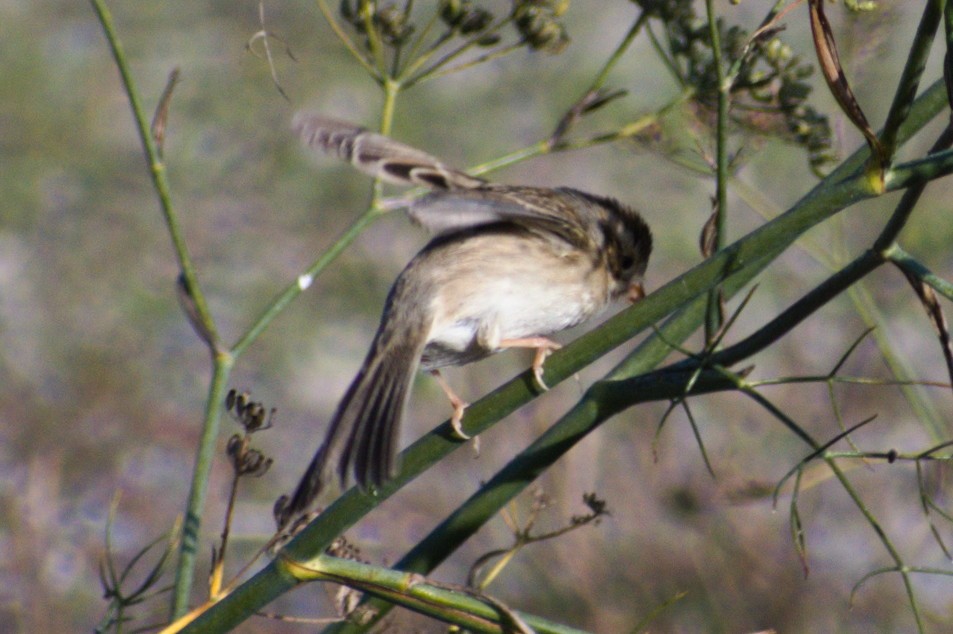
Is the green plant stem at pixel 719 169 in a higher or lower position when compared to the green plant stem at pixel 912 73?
higher

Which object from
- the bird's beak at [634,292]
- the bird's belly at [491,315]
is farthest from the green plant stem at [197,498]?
the bird's beak at [634,292]

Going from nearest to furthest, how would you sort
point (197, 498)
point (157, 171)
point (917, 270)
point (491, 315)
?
point (917, 270) < point (197, 498) < point (157, 171) < point (491, 315)

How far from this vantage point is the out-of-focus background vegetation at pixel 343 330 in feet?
15.6

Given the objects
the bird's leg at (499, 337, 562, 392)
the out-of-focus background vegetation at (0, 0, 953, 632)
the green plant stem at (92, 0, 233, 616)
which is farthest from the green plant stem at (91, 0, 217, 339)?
the out-of-focus background vegetation at (0, 0, 953, 632)

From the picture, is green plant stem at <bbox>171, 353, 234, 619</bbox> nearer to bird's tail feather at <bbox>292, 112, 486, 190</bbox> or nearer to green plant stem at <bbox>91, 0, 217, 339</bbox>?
green plant stem at <bbox>91, 0, 217, 339</bbox>

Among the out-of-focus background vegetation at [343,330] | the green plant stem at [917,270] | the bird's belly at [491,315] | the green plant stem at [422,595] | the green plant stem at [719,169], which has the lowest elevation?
the green plant stem at [422,595]

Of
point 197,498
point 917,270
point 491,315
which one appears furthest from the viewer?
point 491,315

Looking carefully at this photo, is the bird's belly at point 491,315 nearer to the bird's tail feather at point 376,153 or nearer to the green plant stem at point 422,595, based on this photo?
the bird's tail feather at point 376,153

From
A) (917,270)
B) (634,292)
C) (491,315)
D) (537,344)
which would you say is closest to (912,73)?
(917,270)

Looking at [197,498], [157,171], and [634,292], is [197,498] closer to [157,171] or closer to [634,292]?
[157,171]

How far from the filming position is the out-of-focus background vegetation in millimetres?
4766

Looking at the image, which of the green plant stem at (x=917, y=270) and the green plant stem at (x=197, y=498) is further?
the green plant stem at (x=197, y=498)

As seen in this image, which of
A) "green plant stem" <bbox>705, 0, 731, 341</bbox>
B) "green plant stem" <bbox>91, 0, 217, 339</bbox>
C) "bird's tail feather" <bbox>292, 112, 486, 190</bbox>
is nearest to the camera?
"green plant stem" <bbox>705, 0, 731, 341</bbox>

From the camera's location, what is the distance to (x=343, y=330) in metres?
7.18
